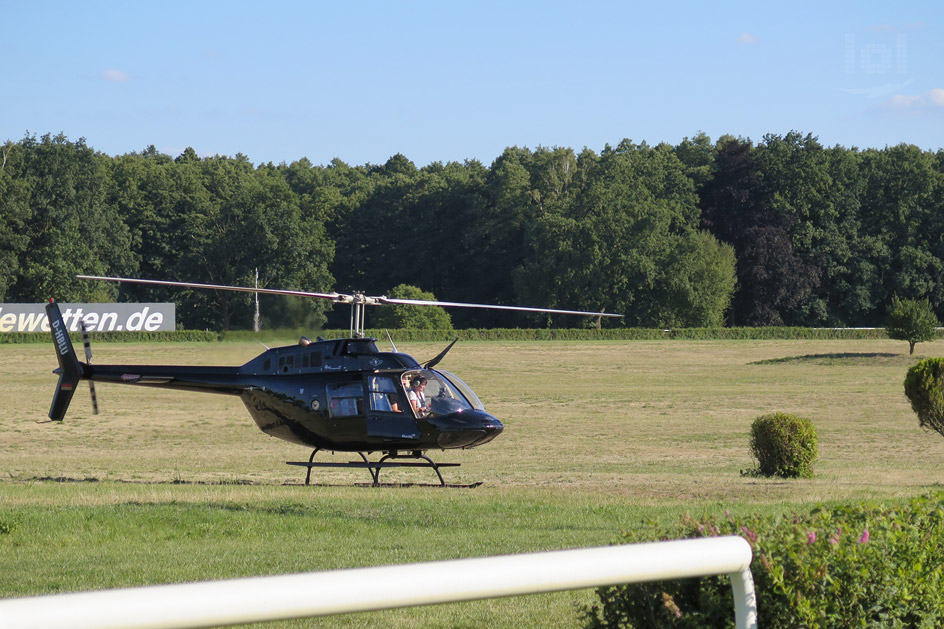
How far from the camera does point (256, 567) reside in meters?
8.23

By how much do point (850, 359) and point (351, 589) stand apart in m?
57.6

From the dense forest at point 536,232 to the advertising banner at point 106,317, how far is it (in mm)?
8112

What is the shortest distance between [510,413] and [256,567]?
27.0 m

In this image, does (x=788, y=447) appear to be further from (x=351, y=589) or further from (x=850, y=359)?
(x=850, y=359)

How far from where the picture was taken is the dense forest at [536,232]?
84938 millimetres

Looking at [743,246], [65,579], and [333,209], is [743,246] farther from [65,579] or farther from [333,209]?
[65,579]

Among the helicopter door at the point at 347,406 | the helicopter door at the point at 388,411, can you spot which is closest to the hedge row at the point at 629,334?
the helicopter door at the point at 347,406

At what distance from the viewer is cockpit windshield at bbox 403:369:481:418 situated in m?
16.2

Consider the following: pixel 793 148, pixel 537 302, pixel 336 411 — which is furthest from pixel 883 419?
pixel 793 148

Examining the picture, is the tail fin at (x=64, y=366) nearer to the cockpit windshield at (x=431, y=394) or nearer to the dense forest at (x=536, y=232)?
the cockpit windshield at (x=431, y=394)

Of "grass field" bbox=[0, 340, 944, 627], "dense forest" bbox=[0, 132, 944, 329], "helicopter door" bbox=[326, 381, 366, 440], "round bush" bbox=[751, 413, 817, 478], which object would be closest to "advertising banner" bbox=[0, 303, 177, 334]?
"dense forest" bbox=[0, 132, 944, 329]

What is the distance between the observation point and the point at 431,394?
1631cm

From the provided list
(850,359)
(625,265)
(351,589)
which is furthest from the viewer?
(625,265)

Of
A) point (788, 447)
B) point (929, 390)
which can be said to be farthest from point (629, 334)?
point (788, 447)
